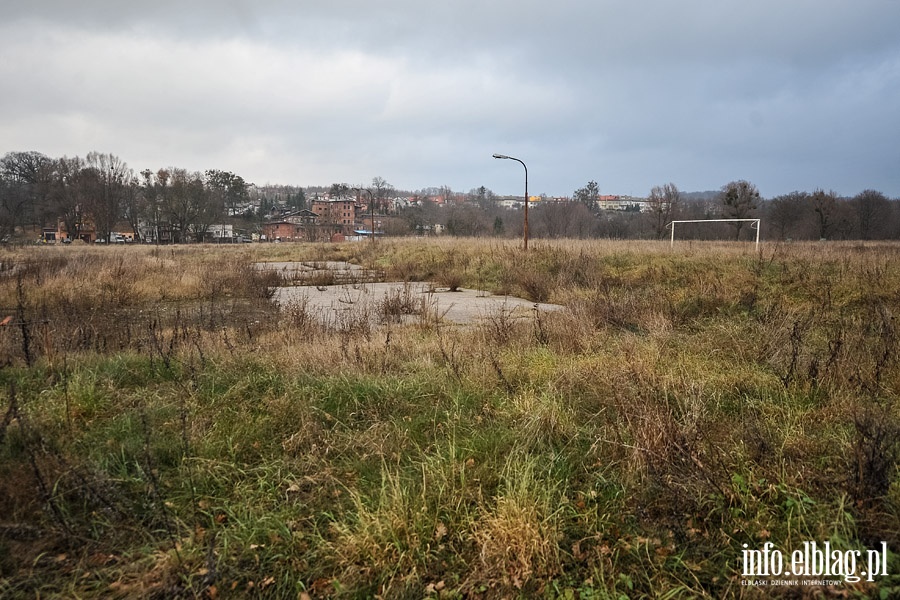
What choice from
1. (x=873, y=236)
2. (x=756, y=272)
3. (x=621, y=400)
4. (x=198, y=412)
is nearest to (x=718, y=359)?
(x=621, y=400)

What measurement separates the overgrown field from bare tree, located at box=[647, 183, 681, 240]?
5320 cm

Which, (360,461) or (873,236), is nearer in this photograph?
(360,461)

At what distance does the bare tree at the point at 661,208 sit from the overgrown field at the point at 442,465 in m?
53.2

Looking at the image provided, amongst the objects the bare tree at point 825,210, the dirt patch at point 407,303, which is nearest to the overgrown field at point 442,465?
the dirt patch at point 407,303

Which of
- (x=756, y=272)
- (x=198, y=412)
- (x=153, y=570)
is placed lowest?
(x=153, y=570)

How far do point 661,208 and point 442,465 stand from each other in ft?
194

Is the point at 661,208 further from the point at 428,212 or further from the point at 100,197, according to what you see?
the point at 100,197

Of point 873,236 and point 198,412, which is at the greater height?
point 873,236

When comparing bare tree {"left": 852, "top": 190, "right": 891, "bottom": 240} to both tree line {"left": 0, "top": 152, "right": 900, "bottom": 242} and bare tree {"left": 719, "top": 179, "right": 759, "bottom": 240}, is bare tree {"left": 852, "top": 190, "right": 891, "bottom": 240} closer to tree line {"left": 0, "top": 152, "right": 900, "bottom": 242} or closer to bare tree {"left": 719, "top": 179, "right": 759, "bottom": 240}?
tree line {"left": 0, "top": 152, "right": 900, "bottom": 242}

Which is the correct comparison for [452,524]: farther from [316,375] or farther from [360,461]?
[316,375]

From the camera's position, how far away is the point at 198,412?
4180 millimetres

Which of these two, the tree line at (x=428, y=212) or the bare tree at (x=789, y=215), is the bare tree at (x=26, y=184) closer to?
the tree line at (x=428, y=212)

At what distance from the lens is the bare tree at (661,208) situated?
55784mm

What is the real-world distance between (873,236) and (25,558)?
2475 inches
